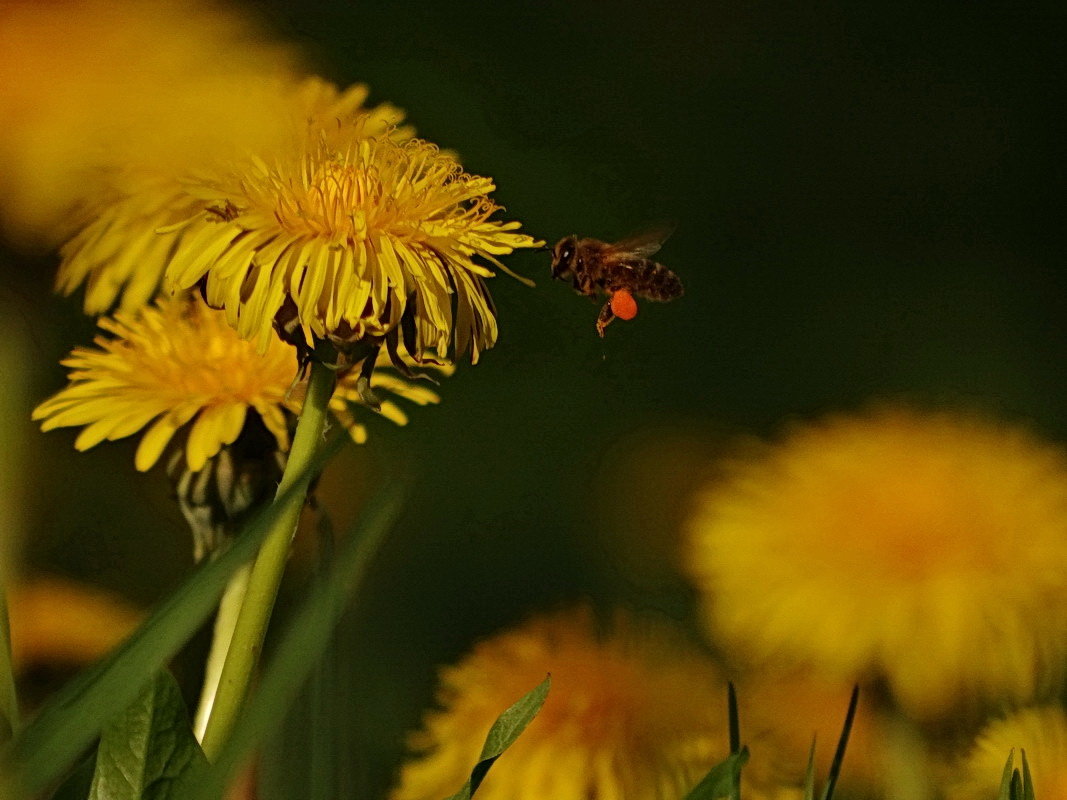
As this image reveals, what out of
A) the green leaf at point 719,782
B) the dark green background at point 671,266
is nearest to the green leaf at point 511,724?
the green leaf at point 719,782

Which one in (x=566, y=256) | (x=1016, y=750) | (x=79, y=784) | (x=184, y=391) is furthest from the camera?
(x=566, y=256)

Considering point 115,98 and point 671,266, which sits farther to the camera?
point 671,266

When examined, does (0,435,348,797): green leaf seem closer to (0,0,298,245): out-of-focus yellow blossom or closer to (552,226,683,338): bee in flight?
(0,0,298,245): out-of-focus yellow blossom

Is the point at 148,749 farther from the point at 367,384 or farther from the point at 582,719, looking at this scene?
the point at 582,719

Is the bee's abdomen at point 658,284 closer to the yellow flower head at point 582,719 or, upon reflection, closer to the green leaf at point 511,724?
the yellow flower head at point 582,719

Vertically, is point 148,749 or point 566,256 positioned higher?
point 566,256

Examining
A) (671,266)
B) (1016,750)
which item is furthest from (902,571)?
(671,266)
